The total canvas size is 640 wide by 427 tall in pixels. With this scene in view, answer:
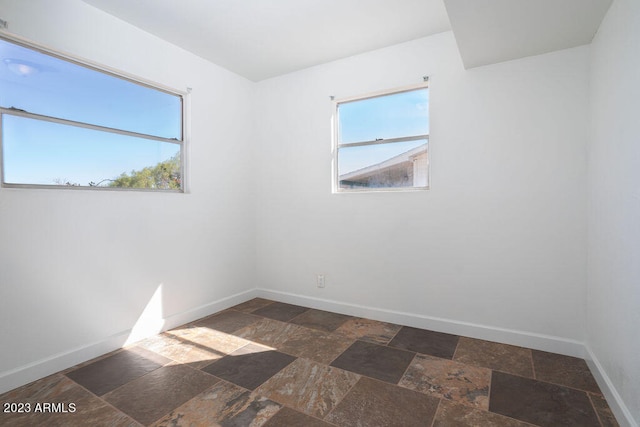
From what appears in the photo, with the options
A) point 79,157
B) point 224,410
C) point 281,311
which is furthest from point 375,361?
point 79,157

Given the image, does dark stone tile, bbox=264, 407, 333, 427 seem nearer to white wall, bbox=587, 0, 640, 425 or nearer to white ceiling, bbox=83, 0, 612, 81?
white wall, bbox=587, 0, 640, 425

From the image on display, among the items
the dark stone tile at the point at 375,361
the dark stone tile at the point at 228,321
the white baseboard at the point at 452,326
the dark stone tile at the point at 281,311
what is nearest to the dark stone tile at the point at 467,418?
the dark stone tile at the point at 375,361

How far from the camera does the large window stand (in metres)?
2.22

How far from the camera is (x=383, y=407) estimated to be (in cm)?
192

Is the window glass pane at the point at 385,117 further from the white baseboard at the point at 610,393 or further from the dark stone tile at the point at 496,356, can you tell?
the white baseboard at the point at 610,393

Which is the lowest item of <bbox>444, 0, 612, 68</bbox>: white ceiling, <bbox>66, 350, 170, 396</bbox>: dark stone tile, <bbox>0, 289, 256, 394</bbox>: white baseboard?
<bbox>66, 350, 170, 396</bbox>: dark stone tile

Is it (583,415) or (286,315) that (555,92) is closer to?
(583,415)

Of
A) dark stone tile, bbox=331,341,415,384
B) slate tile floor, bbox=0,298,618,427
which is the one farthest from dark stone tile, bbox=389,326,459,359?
dark stone tile, bbox=331,341,415,384

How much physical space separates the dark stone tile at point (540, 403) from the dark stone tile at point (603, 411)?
0.03 metres

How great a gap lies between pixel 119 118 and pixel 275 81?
73.4 inches

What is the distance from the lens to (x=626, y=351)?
168 cm

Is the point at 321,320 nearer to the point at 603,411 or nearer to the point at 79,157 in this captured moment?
the point at 603,411

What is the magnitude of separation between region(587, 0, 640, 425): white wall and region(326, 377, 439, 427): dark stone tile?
3.27 ft

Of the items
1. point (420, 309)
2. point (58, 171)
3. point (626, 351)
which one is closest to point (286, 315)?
point (420, 309)
